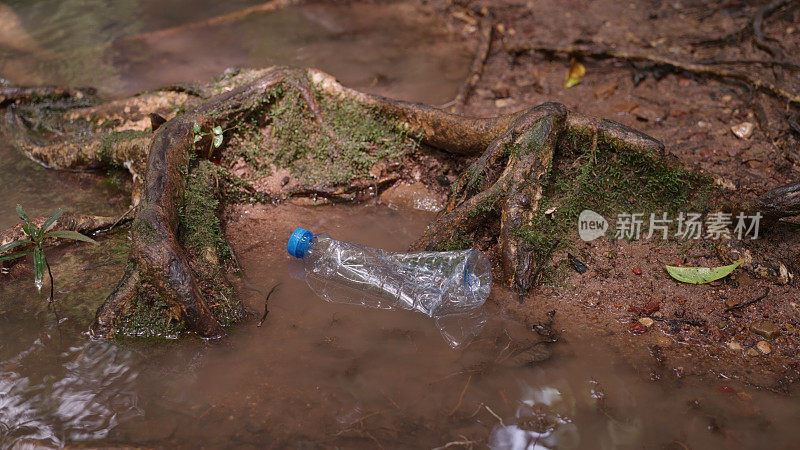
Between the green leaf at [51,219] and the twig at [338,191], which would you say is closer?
the green leaf at [51,219]

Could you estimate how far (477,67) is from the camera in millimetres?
5945

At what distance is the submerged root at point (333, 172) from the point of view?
3039 millimetres

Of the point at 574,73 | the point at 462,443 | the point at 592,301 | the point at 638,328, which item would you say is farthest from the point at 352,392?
the point at 574,73

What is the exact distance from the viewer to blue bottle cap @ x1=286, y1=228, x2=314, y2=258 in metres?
3.37

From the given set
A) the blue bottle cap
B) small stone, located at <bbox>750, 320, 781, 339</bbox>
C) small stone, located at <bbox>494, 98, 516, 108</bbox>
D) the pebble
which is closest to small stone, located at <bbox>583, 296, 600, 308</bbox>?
the pebble

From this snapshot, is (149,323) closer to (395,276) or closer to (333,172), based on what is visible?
(395,276)

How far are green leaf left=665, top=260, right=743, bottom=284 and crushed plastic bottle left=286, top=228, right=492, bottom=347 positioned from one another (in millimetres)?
1171

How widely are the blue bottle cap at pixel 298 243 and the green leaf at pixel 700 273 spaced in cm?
232

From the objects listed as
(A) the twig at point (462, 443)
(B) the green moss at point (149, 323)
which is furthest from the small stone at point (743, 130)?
(B) the green moss at point (149, 323)

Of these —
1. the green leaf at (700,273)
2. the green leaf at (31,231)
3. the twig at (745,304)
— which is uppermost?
the green leaf at (31,231)

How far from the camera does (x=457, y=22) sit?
24.0ft

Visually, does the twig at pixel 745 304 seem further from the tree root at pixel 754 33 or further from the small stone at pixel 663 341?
the tree root at pixel 754 33

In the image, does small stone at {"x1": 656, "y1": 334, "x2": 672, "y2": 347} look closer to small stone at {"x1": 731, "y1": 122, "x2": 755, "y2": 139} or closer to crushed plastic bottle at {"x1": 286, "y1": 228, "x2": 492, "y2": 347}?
crushed plastic bottle at {"x1": 286, "y1": 228, "x2": 492, "y2": 347}

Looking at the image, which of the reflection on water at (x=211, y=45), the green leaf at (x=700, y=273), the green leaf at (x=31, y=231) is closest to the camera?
the green leaf at (x=31, y=231)
